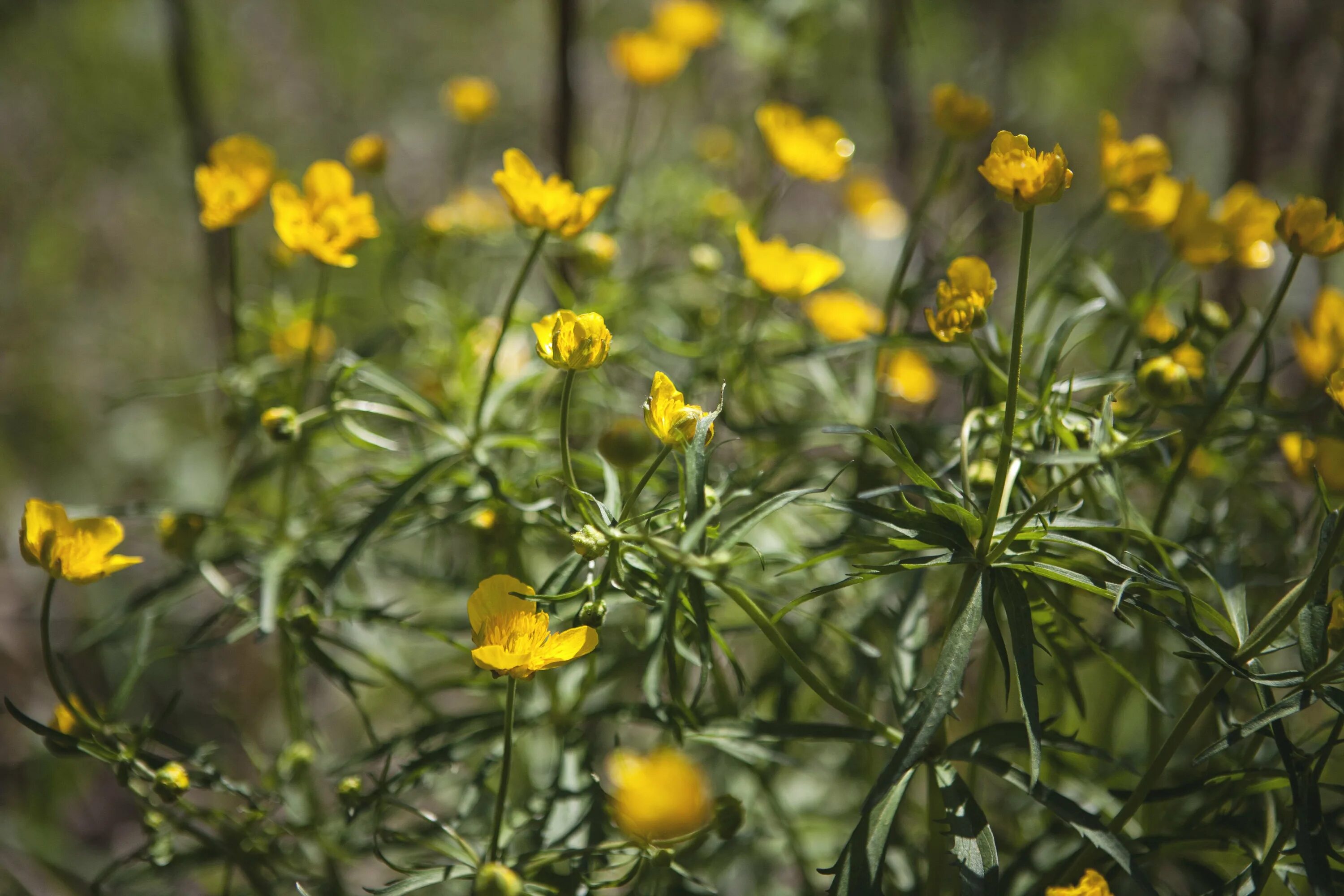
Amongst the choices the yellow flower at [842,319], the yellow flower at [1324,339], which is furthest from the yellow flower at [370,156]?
the yellow flower at [1324,339]

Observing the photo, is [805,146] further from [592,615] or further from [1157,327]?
[592,615]

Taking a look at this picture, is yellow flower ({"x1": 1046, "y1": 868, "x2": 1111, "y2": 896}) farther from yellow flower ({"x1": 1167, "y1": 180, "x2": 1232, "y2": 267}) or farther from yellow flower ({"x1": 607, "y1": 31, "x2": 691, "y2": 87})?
yellow flower ({"x1": 607, "y1": 31, "x2": 691, "y2": 87})

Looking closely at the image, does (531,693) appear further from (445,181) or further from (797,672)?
(445,181)

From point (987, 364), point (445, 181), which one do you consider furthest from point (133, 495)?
point (987, 364)

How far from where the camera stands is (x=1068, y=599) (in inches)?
37.8

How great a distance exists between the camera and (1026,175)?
Answer: 784mm

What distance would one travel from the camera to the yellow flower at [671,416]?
82 cm

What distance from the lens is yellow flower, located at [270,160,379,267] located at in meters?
1.04

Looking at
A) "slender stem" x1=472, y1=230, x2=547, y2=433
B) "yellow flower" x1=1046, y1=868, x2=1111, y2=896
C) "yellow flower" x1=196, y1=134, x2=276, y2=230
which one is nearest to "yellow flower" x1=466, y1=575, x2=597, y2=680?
"slender stem" x1=472, y1=230, x2=547, y2=433

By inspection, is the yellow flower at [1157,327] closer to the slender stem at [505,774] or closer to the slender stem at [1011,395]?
the slender stem at [1011,395]

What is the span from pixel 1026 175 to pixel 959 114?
493 millimetres

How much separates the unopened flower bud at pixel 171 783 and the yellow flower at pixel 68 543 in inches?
7.8

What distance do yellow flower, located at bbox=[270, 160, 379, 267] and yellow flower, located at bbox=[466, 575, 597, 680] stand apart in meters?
0.41

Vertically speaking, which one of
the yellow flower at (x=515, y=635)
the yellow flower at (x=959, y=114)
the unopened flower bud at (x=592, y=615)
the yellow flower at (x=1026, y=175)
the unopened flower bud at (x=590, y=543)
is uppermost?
the yellow flower at (x=1026, y=175)
